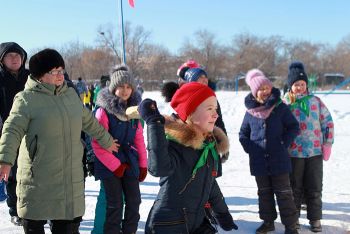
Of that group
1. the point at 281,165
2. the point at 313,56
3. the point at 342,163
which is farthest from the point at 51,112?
the point at 313,56

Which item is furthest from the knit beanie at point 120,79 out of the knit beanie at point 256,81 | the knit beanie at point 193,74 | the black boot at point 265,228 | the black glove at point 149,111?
the black boot at point 265,228

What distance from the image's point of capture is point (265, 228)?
427 cm

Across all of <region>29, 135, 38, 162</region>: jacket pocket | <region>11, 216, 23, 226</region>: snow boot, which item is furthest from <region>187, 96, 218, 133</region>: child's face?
<region>11, 216, 23, 226</region>: snow boot

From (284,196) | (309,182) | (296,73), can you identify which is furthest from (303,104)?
(284,196)

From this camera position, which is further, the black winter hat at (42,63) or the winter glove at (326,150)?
the winter glove at (326,150)

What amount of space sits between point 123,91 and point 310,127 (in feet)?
6.65

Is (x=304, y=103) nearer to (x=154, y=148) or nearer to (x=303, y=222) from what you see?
(x=303, y=222)

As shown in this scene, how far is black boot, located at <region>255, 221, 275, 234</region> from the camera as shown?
425 cm

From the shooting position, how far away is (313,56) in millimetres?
66250

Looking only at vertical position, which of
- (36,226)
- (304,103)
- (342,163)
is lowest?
(342,163)

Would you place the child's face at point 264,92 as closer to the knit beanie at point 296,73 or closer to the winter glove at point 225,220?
the knit beanie at point 296,73

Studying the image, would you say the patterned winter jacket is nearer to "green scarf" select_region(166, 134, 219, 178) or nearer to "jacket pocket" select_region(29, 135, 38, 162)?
"green scarf" select_region(166, 134, 219, 178)

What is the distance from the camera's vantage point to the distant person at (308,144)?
4.42 meters

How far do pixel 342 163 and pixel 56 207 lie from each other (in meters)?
6.00
